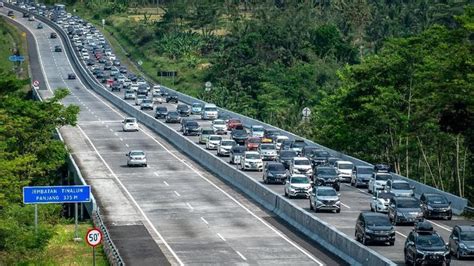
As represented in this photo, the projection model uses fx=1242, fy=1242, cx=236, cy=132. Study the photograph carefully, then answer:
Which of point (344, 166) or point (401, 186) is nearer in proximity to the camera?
point (401, 186)

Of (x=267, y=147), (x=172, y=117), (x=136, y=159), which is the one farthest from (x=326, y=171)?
(x=172, y=117)

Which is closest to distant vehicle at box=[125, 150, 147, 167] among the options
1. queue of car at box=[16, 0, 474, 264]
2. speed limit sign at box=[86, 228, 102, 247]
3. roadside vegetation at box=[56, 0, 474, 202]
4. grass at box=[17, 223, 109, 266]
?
queue of car at box=[16, 0, 474, 264]

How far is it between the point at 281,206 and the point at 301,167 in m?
14.1

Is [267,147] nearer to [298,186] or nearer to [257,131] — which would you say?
[257,131]

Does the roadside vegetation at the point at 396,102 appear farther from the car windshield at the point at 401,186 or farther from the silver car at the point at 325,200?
the silver car at the point at 325,200

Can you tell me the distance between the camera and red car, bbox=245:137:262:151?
91812 millimetres

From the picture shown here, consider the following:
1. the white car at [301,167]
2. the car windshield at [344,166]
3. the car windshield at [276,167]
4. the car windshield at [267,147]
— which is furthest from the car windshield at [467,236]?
the car windshield at [267,147]

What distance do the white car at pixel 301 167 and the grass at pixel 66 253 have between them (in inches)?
792

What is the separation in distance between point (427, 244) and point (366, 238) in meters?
5.52

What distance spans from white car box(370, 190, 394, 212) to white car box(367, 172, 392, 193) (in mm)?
5596

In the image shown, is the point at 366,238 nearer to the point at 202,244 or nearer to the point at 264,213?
the point at 202,244

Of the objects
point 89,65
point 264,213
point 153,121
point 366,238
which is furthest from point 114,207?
point 89,65

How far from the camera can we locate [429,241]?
4772 centimetres

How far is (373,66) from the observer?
10281cm
